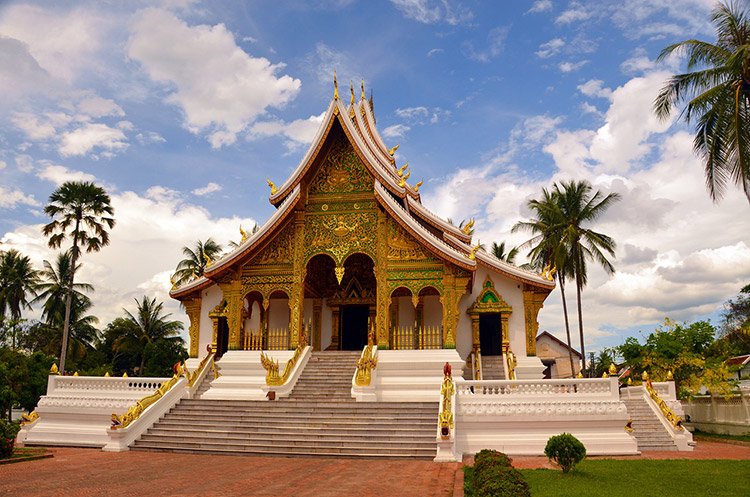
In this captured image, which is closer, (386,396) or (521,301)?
(386,396)

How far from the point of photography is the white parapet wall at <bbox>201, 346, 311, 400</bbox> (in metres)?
15.1

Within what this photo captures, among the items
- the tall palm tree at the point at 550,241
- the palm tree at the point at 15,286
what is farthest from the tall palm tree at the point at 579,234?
the palm tree at the point at 15,286

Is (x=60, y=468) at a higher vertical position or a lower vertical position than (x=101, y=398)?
lower

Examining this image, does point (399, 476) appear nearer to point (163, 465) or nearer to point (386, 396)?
point (163, 465)

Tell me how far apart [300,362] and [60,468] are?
697 cm

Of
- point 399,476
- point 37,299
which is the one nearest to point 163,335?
point 37,299

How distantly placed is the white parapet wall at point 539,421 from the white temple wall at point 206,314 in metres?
11.0

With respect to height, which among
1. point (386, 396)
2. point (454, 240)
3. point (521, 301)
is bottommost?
point (386, 396)

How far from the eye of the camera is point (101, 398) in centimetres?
1396

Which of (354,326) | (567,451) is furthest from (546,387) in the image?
(354,326)

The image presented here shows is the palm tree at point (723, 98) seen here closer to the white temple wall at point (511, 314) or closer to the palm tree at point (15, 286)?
the white temple wall at point (511, 314)

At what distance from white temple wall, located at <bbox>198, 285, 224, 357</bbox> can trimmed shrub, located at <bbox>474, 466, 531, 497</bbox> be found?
15.3 metres

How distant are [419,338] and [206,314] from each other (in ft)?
26.3

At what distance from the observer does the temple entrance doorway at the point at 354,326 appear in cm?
2011
